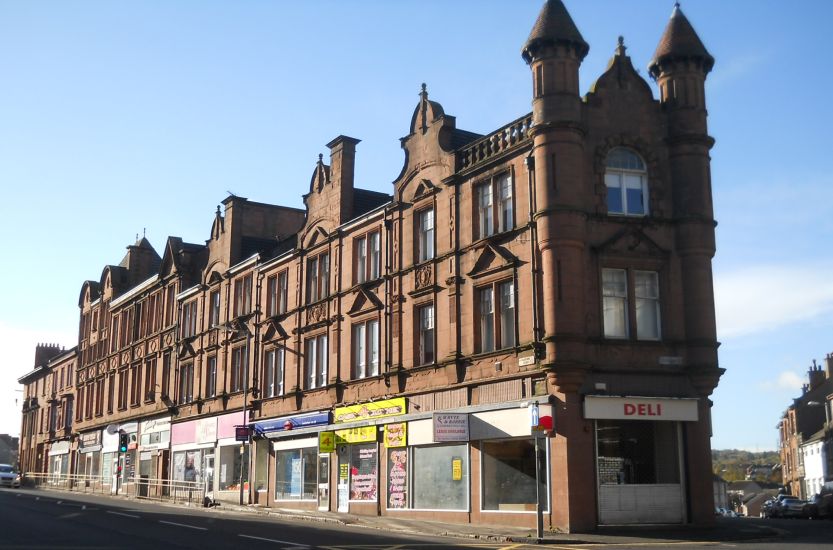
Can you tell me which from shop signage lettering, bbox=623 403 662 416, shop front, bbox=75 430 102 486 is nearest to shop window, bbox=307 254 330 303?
shop signage lettering, bbox=623 403 662 416

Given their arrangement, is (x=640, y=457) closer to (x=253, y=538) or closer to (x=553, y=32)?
(x=253, y=538)

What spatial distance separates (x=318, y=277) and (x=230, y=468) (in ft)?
39.6

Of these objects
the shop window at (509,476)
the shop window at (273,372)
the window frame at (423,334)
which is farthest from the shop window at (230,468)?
the shop window at (509,476)

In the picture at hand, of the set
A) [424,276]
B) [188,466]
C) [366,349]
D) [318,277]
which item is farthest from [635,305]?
[188,466]

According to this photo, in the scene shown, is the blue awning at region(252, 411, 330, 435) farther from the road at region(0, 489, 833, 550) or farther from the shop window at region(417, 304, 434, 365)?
the road at region(0, 489, 833, 550)

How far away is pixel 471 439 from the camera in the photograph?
2900cm

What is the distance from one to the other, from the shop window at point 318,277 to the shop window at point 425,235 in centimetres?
675

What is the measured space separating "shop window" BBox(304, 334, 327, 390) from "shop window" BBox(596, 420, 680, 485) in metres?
15.0

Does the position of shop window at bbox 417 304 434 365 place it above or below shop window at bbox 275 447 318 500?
above

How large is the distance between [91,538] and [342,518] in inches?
461

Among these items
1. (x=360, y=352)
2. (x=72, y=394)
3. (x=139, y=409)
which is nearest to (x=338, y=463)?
(x=360, y=352)

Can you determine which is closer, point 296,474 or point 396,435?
point 396,435

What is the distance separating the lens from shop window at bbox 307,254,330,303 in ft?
128

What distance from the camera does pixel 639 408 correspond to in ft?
86.1
